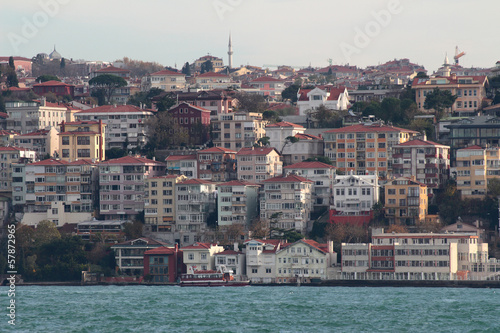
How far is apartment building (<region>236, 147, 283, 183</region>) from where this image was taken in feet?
303

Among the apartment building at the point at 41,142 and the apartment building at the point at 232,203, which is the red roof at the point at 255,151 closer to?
the apartment building at the point at 232,203

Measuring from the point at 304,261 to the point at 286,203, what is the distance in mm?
8098

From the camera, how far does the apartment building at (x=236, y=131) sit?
99.6 m

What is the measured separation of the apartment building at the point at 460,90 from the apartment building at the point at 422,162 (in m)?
14.2

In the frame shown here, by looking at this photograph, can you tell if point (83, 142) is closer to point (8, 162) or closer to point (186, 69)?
point (8, 162)

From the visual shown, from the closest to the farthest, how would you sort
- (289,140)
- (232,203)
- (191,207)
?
(232,203), (191,207), (289,140)

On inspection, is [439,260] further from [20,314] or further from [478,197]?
[20,314]

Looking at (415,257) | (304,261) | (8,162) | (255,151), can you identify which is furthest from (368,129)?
(8,162)

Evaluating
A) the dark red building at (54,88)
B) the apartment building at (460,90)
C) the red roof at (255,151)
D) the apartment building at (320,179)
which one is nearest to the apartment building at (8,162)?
the red roof at (255,151)

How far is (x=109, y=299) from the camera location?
71.1 meters

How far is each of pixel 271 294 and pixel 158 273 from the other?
37.5ft

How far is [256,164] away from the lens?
3639 inches

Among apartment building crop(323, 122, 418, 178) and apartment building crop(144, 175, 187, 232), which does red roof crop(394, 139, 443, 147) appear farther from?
apartment building crop(144, 175, 187, 232)

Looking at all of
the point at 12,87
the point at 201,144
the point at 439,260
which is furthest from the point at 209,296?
the point at 12,87
